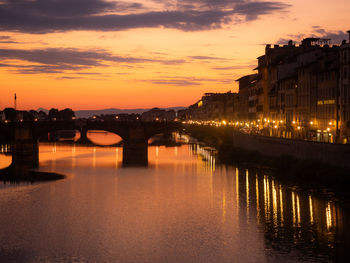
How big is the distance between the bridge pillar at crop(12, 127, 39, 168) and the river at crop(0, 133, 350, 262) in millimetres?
29558

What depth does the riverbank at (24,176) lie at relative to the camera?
65.2m

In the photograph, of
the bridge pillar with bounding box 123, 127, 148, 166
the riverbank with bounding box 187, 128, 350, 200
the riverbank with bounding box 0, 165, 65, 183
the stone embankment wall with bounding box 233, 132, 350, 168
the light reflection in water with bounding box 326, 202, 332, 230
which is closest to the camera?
the light reflection in water with bounding box 326, 202, 332, 230

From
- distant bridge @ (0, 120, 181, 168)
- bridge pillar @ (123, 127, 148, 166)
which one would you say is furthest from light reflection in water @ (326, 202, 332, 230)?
distant bridge @ (0, 120, 181, 168)

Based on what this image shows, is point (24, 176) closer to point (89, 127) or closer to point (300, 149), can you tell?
point (300, 149)

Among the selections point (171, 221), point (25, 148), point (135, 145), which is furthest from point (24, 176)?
point (135, 145)

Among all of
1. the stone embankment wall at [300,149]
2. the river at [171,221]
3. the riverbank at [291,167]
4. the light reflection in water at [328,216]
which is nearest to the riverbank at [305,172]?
the riverbank at [291,167]

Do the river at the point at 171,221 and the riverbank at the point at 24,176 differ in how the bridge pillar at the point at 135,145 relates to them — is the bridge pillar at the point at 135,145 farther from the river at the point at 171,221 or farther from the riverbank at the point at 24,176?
the river at the point at 171,221

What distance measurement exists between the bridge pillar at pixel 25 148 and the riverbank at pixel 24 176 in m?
12.8

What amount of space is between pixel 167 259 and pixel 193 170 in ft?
147

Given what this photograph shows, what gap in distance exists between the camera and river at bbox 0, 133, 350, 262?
107ft

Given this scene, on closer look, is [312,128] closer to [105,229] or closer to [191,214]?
[191,214]

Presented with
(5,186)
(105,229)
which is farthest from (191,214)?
(5,186)

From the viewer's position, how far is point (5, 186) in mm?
59625

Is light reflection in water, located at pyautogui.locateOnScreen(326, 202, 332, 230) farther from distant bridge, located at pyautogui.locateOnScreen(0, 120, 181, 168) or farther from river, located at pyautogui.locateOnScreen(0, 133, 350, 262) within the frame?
distant bridge, located at pyautogui.locateOnScreen(0, 120, 181, 168)
